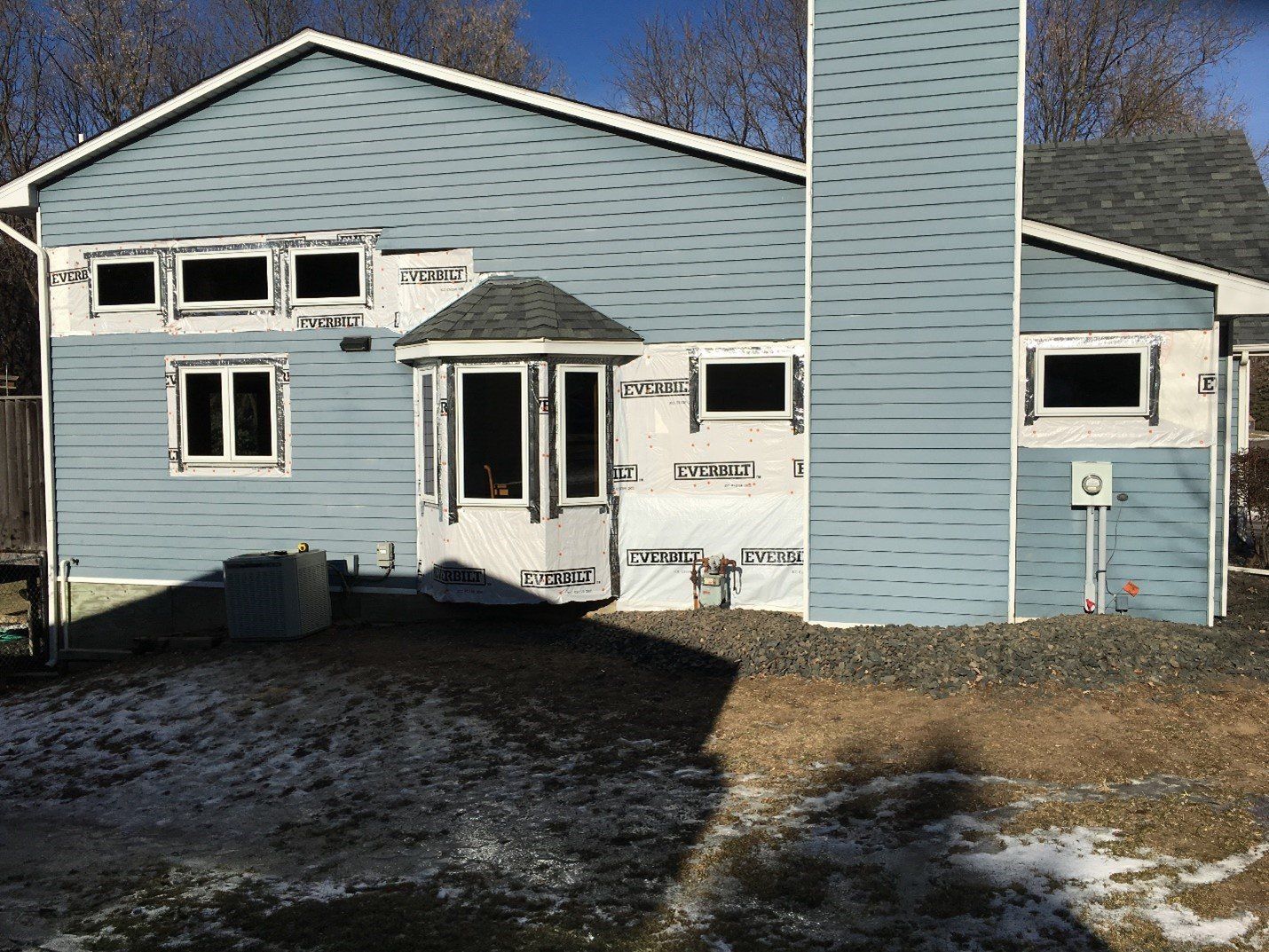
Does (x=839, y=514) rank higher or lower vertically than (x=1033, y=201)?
lower

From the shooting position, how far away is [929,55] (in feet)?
32.5

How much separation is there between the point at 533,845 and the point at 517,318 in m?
6.41

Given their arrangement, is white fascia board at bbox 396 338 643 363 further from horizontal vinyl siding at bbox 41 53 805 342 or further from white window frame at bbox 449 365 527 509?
horizontal vinyl siding at bbox 41 53 805 342

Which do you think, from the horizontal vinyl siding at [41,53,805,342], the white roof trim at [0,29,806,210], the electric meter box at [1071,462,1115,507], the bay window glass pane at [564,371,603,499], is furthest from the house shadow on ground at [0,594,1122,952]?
the white roof trim at [0,29,806,210]

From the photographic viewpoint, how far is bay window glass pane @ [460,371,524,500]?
11258 millimetres

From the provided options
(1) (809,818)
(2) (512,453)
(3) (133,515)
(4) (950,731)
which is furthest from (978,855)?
(3) (133,515)

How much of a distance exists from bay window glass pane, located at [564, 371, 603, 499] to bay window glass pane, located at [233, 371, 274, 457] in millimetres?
3890

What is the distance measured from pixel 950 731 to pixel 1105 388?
14.2 ft

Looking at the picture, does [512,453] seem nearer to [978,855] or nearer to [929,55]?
[929,55]

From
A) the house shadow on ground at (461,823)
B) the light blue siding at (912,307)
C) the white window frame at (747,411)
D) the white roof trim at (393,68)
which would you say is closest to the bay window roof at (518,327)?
the white window frame at (747,411)

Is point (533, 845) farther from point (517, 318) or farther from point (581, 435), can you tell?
point (517, 318)

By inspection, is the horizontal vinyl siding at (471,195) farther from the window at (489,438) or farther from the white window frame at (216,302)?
the window at (489,438)

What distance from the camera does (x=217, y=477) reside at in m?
12.7

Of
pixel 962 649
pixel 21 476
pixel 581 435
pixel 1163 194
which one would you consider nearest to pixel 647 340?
pixel 581 435
